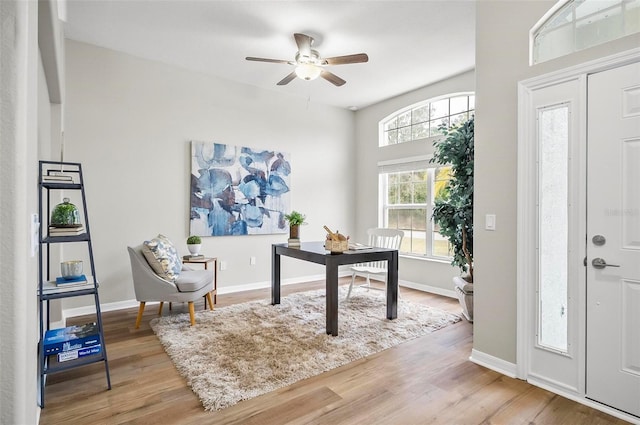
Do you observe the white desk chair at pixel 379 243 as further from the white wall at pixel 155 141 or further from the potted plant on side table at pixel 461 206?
the white wall at pixel 155 141

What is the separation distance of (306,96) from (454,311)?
12.9 feet

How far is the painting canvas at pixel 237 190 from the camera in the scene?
4.56 meters

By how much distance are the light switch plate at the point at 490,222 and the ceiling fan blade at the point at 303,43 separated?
226 centimetres

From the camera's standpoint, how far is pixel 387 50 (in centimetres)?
390

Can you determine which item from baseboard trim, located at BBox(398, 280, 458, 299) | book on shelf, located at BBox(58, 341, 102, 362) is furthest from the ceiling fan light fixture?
baseboard trim, located at BBox(398, 280, 458, 299)

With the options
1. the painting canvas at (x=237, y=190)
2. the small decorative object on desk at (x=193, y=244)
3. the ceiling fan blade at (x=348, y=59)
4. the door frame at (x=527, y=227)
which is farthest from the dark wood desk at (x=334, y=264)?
the ceiling fan blade at (x=348, y=59)

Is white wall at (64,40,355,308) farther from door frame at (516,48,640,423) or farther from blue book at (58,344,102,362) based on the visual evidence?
door frame at (516,48,640,423)

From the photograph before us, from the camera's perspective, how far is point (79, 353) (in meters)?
2.20

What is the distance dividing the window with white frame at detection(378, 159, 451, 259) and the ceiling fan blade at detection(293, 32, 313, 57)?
8.32 ft

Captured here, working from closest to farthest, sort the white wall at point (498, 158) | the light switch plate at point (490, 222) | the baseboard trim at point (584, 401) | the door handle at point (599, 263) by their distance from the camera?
the baseboard trim at point (584, 401) → the door handle at point (599, 263) → the white wall at point (498, 158) → the light switch plate at point (490, 222)

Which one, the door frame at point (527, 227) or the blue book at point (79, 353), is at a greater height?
the door frame at point (527, 227)

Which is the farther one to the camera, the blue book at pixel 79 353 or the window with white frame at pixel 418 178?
the window with white frame at pixel 418 178

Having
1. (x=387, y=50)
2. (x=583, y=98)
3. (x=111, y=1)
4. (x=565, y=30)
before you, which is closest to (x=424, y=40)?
(x=387, y=50)

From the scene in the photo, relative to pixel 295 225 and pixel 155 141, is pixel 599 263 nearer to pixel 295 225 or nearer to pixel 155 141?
pixel 295 225
